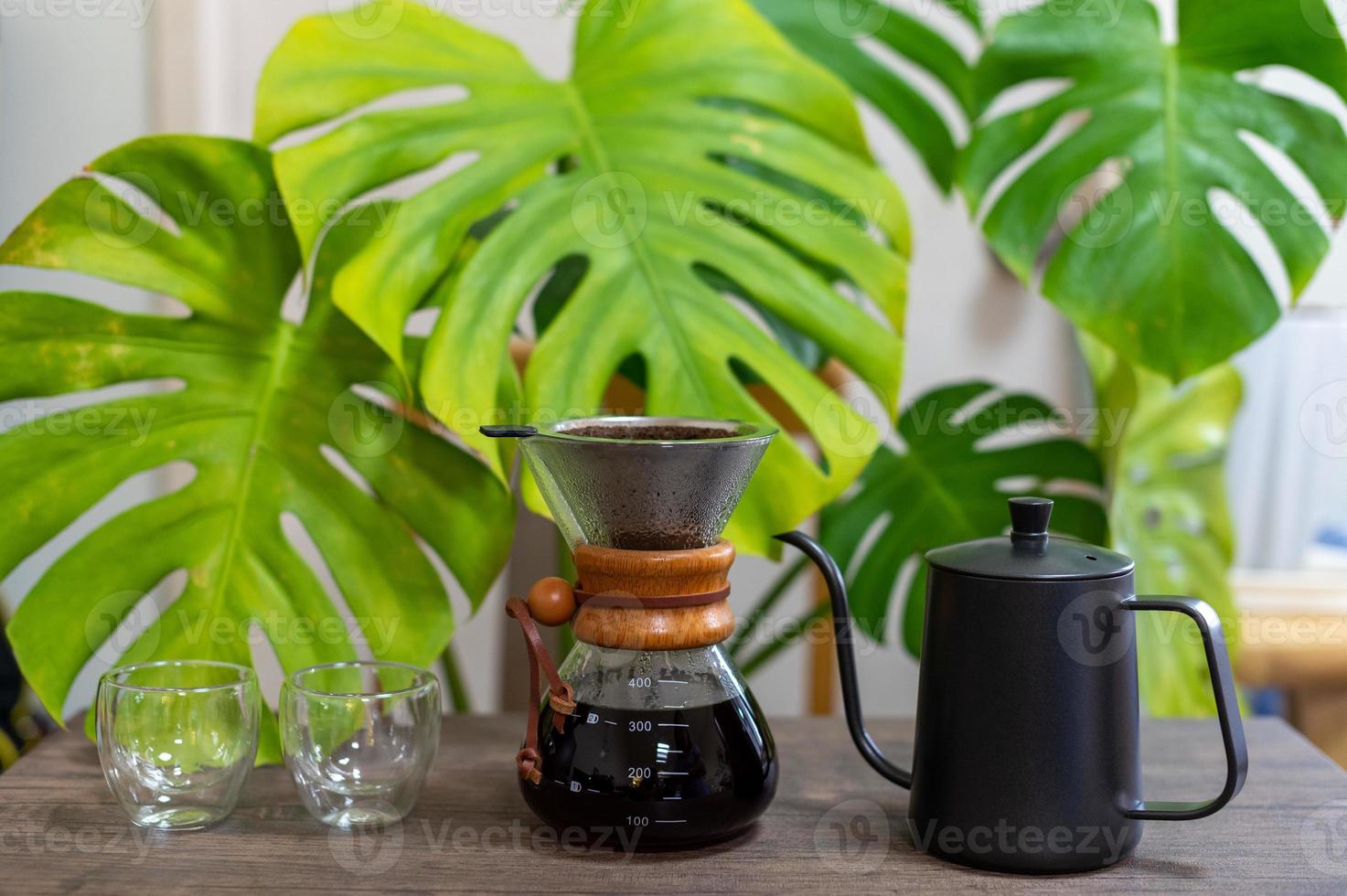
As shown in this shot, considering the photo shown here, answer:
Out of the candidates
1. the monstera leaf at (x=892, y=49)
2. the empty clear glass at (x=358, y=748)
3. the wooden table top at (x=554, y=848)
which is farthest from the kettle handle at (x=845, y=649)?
the monstera leaf at (x=892, y=49)

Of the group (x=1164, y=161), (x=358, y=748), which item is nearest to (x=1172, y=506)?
(x=1164, y=161)

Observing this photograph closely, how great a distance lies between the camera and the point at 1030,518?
0.70 m

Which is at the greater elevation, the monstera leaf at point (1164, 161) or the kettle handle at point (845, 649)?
the monstera leaf at point (1164, 161)

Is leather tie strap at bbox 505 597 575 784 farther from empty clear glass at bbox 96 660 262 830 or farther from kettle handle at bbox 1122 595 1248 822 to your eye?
kettle handle at bbox 1122 595 1248 822

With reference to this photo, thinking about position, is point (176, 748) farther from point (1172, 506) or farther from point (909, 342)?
point (909, 342)

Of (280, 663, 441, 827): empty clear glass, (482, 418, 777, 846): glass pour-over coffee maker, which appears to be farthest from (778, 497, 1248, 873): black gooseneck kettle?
(280, 663, 441, 827): empty clear glass

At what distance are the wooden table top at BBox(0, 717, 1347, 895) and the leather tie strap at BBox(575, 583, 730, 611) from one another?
145mm

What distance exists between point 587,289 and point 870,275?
215 mm

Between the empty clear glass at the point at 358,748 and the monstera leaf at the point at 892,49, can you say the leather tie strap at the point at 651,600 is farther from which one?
the monstera leaf at the point at 892,49

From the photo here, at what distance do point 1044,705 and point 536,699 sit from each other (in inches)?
11.5

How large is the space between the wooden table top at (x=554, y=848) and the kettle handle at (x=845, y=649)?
3 centimetres

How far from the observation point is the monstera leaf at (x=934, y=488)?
1228mm

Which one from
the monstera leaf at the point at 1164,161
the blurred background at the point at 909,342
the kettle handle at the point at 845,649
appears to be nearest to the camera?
the kettle handle at the point at 845,649

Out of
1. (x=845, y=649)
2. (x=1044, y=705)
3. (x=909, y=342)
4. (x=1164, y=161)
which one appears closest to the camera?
(x=1044, y=705)
